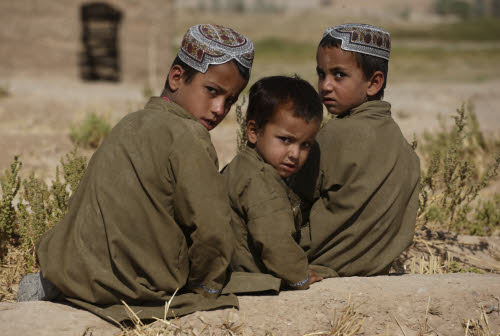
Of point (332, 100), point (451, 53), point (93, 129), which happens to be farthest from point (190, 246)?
point (451, 53)

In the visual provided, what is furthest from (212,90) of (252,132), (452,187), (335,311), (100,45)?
(100,45)

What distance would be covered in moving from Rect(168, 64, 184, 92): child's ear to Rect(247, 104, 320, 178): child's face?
1.41 ft

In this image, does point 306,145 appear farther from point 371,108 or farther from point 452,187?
point 452,187

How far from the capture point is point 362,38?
3.01 meters

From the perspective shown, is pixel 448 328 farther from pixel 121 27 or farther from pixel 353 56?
pixel 121 27

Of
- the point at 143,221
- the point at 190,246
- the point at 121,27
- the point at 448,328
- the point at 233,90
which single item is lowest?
the point at 121,27

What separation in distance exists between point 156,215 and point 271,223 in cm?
56

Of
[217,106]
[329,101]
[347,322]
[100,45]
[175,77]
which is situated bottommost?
[100,45]

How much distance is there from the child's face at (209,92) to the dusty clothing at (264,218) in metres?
0.29

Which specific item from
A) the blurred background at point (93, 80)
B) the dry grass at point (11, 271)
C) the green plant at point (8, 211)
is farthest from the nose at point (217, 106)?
→ the blurred background at point (93, 80)

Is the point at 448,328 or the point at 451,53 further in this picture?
the point at 451,53

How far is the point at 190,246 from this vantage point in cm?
259

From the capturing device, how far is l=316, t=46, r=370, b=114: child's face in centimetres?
305

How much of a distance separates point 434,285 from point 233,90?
4.98 feet
